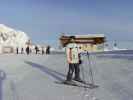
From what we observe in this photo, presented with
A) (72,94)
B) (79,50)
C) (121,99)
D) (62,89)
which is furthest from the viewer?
(79,50)

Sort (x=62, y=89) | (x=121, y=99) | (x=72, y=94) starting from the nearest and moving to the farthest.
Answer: (x=121, y=99) → (x=72, y=94) → (x=62, y=89)

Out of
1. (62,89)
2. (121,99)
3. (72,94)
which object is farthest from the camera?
(62,89)

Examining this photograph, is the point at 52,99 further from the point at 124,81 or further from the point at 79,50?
the point at 124,81

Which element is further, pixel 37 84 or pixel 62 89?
pixel 37 84

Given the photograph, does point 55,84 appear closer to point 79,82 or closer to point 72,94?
point 79,82

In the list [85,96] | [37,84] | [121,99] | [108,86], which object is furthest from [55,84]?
[121,99]

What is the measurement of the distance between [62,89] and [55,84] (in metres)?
1.41

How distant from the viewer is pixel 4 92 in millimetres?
12305

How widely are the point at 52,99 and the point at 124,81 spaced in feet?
15.0

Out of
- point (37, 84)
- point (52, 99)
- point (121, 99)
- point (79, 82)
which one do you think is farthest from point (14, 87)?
point (121, 99)

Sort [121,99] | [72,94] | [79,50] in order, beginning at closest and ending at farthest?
[121,99]
[72,94]
[79,50]

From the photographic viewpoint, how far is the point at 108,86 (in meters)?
13.6

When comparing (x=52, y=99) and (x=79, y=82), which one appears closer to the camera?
(x=52, y=99)

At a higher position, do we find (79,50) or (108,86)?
(79,50)
